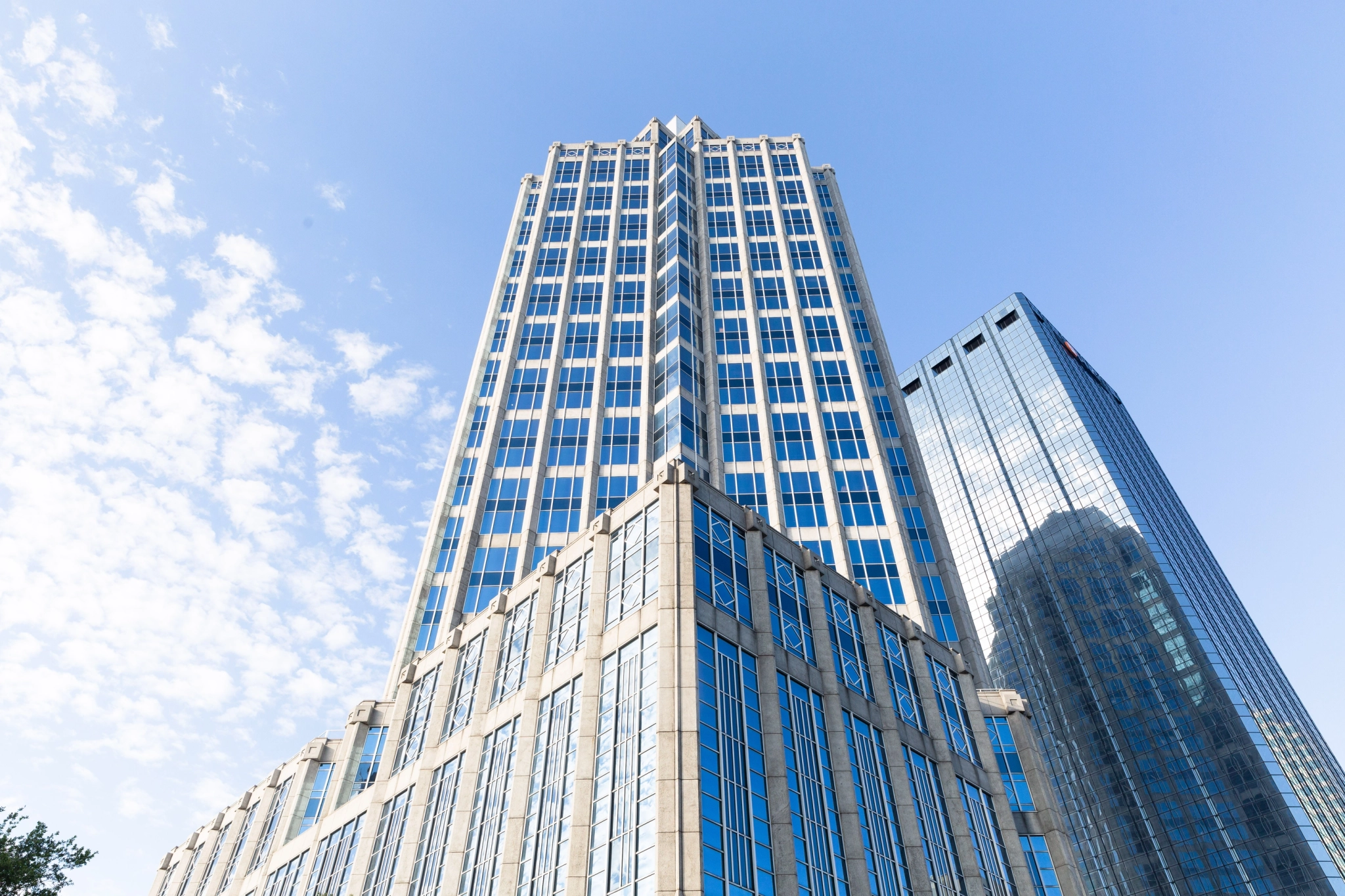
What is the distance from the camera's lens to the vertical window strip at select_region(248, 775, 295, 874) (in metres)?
57.7

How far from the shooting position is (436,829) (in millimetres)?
Answer: 42844

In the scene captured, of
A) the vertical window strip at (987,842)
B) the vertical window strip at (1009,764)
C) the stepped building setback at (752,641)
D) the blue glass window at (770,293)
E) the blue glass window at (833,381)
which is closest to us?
the stepped building setback at (752,641)

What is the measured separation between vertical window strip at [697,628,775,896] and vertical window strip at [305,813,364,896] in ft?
75.1

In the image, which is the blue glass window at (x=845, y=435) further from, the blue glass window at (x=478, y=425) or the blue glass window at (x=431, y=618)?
the blue glass window at (x=431, y=618)

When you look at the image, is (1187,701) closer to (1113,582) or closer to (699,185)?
(1113,582)

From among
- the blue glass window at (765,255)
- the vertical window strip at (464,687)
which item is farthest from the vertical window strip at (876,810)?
the blue glass window at (765,255)

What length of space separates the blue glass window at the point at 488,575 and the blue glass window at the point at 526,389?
17114 millimetres

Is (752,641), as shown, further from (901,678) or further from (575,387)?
(575,387)

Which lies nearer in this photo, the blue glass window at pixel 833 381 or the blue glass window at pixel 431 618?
the blue glass window at pixel 431 618

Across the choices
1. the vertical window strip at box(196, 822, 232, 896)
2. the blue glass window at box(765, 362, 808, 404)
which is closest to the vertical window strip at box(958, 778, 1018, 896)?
A: the blue glass window at box(765, 362, 808, 404)

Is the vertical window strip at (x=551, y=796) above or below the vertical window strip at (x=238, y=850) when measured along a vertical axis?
below

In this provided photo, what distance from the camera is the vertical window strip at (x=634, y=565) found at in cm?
4150

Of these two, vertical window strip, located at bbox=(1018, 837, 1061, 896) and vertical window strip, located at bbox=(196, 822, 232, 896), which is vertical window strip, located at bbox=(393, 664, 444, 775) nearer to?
vertical window strip, located at bbox=(196, 822, 232, 896)

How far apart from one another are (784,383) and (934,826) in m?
50.3
